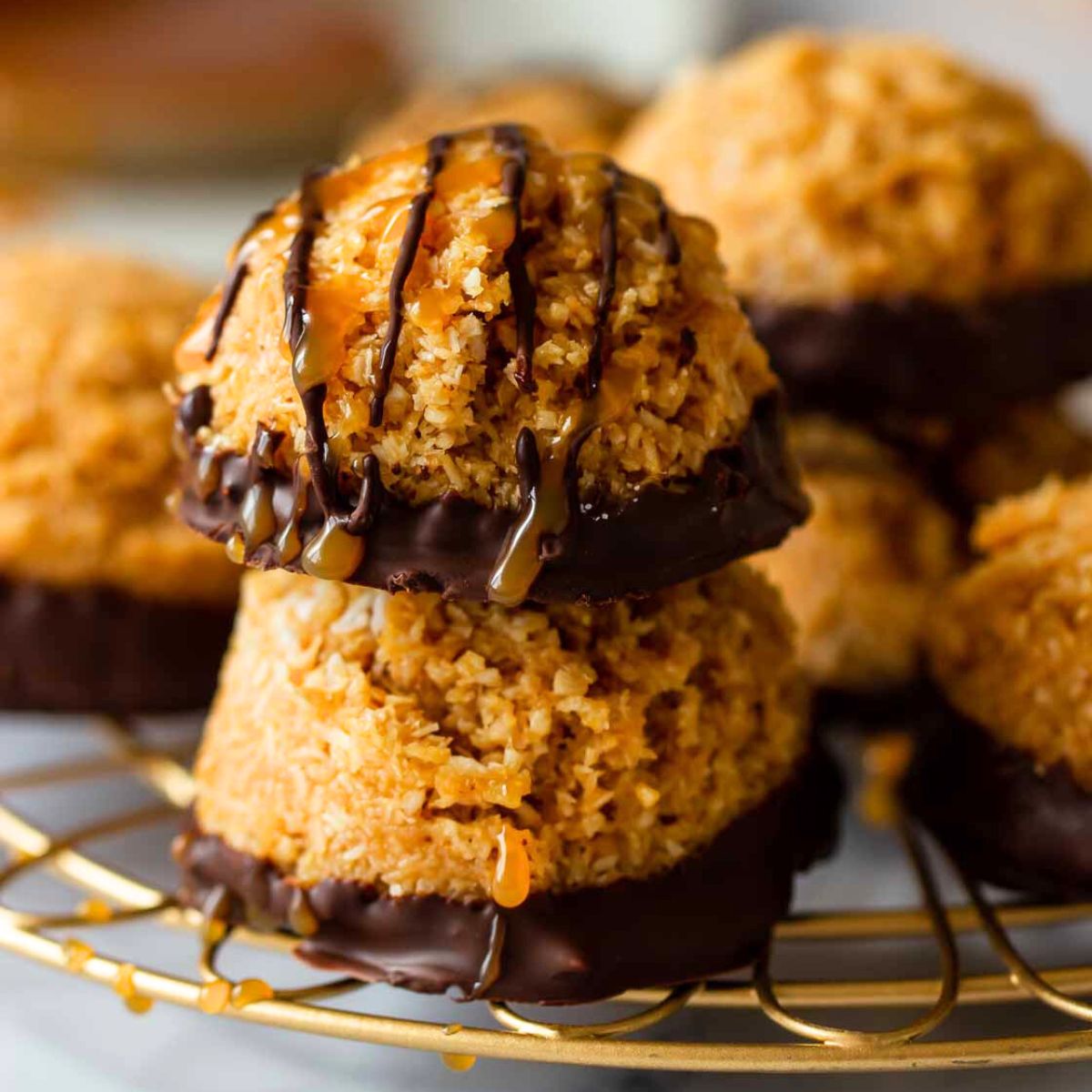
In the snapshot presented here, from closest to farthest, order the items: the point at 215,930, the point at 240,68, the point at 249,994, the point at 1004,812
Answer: the point at 249,994
the point at 215,930
the point at 1004,812
the point at 240,68

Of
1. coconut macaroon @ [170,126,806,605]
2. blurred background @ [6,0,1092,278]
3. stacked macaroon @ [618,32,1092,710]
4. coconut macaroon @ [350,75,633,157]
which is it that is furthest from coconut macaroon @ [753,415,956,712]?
blurred background @ [6,0,1092,278]

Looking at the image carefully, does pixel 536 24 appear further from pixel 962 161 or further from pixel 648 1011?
pixel 648 1011

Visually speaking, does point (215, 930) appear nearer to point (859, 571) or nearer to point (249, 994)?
point (249, 994)

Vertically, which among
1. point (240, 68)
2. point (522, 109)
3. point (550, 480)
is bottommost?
point (550, 480)

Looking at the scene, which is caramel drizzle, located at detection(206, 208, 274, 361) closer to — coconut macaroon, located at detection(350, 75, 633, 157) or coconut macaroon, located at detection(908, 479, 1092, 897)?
coconut macaroon, located at detection(908, 479, 1092, 897)

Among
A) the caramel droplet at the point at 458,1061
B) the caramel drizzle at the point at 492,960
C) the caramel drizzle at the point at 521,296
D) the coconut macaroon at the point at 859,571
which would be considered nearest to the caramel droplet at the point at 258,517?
the caramel drizzle at the point at 521,296

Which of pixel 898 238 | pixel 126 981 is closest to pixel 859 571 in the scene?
pixel 898 238
